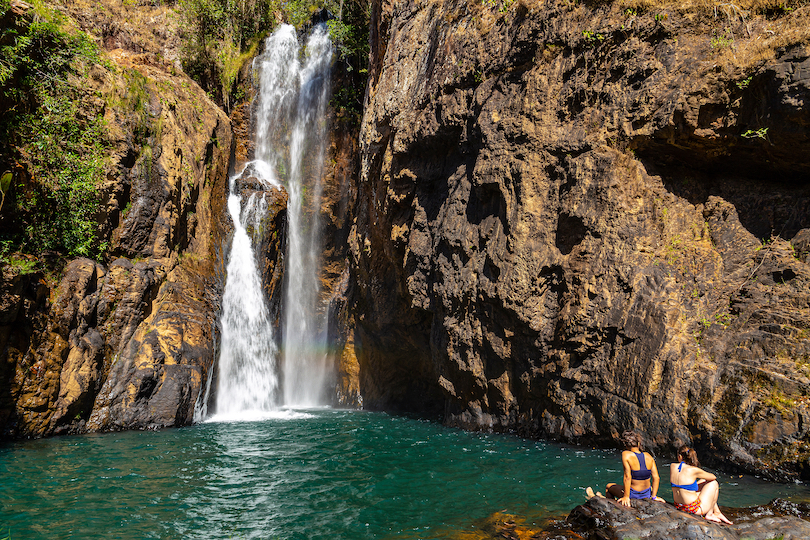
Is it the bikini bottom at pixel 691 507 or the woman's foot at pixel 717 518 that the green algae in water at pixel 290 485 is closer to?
the woman's foot at pixel 717 518

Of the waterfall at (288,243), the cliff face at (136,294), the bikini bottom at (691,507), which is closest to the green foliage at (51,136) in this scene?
the cliff face at (136,294)

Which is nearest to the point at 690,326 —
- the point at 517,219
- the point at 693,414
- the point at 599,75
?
the point at 693,414

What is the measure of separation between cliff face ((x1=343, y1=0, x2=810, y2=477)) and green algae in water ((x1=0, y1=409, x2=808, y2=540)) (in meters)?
1.29

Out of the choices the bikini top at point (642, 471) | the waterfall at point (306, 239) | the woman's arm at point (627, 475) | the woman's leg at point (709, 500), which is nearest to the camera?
the woman's leg at point (709, 500)

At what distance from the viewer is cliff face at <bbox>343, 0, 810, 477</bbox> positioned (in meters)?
9.20

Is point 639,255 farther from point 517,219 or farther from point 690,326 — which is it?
point 517,219

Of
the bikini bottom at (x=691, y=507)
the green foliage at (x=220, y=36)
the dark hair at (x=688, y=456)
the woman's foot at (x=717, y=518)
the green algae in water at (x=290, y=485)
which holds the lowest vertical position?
the green algae in water at (x=290, y=485)

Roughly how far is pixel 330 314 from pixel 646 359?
14113mm

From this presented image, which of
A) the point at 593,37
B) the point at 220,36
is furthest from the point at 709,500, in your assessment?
the point at 220,36

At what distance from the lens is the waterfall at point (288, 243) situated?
17.7 m

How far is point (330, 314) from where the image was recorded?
70.1 ft

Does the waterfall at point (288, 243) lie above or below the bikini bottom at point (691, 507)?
above

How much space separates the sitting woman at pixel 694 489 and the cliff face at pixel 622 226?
3195 mm

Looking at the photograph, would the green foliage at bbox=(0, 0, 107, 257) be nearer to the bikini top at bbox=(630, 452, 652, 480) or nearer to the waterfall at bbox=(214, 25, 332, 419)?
the waterfall at bbox=(214, 25, 332, 419)
